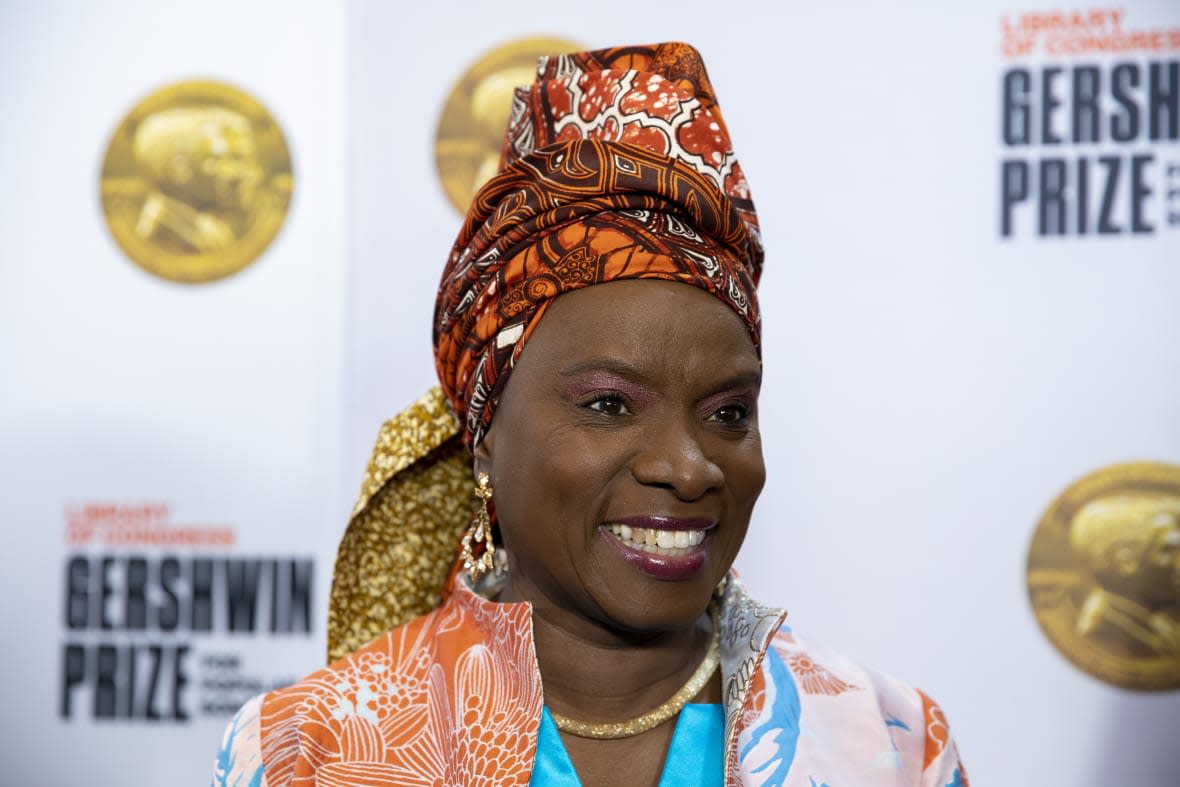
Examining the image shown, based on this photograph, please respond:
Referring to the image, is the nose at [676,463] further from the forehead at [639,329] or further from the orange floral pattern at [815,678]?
the orange floral pattern at [815,678]

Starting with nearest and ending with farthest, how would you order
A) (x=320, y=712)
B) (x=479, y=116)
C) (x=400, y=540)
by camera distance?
(x=320, y=712), (x=400, y=540), (x=479, y=116)

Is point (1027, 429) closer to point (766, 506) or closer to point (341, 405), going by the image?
point (766, 506)

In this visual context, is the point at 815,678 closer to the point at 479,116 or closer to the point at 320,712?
the point at 320,712

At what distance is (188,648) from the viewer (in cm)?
227

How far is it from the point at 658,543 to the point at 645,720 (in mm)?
208

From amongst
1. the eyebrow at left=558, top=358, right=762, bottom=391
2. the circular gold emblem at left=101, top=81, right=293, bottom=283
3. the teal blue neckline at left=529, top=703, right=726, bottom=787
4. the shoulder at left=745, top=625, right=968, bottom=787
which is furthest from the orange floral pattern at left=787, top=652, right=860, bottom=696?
the circular gold emblem at left=101, top=81, right=293, bottom=283

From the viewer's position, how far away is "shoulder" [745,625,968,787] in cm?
128

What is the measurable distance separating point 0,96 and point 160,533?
848 millimetres

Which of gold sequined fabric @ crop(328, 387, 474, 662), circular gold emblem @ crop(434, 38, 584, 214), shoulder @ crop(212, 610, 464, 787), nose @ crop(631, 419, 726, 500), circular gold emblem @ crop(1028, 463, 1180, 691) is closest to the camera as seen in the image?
nose @ crop(631, 419, 726, 500)

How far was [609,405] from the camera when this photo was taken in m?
1.20

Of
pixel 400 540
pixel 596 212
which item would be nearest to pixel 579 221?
pixel 596 212

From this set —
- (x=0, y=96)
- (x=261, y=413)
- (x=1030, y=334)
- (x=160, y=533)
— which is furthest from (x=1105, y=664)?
(x=0, y=96)

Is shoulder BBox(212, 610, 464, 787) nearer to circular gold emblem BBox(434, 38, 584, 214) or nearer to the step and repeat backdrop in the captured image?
the step and repeat backdrop

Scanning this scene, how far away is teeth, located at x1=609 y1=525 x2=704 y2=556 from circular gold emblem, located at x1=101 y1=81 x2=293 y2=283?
50.9 inches
